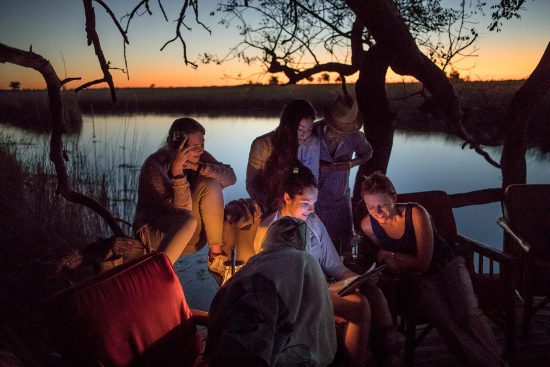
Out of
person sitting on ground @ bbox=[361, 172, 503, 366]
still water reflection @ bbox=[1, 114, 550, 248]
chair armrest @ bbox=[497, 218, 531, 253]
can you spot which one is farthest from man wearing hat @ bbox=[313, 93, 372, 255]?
still water reflection @ bbox=[1, 114, 550, 248]

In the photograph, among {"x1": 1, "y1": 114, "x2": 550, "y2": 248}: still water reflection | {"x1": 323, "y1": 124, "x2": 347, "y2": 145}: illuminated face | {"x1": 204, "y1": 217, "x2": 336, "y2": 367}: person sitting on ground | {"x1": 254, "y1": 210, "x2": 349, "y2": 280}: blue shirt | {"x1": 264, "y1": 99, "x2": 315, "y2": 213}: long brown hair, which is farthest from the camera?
{"x1": 1, "y1": 114, "x2": 550, "y2": 248}: still water reflection

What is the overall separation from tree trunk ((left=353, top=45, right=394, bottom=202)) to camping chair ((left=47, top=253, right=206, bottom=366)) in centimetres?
239

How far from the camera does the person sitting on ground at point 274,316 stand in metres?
1.72

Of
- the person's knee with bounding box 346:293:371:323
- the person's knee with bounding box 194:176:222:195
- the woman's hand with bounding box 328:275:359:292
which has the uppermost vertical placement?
the person's knee with bounding box 194:176:222:195

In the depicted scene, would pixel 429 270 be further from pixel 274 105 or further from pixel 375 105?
pixel 274 105

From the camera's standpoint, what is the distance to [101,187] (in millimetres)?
5191

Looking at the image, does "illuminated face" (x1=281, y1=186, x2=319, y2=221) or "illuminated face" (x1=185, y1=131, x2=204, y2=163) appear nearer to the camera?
"illuminated face" (x1=281, y1=186, x2=319, y2=221)

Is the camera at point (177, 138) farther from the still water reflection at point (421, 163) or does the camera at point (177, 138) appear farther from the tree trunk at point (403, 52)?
the still water reflection at point (421, 163)

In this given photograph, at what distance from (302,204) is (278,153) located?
58 centimetres

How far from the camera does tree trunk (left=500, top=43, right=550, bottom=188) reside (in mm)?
3979

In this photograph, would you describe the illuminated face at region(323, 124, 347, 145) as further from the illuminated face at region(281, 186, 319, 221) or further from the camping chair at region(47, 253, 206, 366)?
the camping chair at region(47, 253, 206, 366)

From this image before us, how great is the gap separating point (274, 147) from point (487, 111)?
275cm

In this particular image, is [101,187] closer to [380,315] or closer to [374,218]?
[374,218]

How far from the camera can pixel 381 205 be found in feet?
8.98
